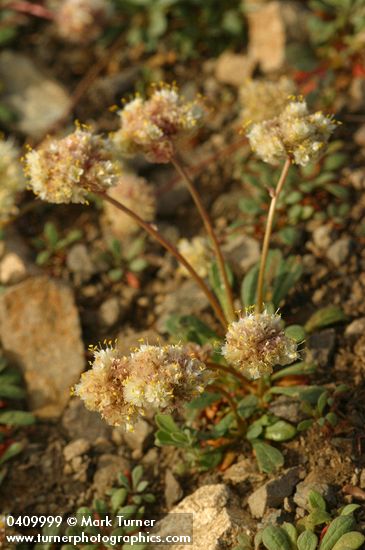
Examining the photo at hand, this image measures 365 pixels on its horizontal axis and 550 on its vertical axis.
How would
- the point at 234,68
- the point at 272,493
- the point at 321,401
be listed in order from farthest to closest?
the point at 234,68
the point at 321,401
the point at 272,493

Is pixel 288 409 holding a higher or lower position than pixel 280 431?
higher

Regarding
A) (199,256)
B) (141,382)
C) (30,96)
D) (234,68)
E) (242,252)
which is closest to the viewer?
(141,382)

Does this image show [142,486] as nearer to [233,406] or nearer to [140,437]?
[140,437]

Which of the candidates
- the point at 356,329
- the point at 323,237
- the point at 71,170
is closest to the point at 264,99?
the point at 323,237

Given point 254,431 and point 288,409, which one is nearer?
point 254,431

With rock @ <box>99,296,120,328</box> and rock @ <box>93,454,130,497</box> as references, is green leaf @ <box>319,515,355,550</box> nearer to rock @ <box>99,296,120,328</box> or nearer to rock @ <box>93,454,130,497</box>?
rock @ <box>93,454,130,497</box>

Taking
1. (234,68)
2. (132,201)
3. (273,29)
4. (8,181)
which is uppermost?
(273,29)
